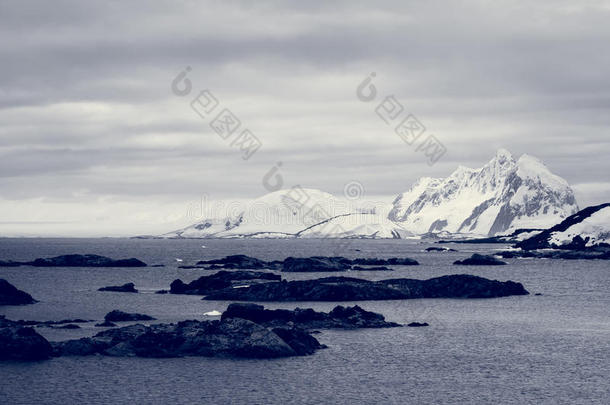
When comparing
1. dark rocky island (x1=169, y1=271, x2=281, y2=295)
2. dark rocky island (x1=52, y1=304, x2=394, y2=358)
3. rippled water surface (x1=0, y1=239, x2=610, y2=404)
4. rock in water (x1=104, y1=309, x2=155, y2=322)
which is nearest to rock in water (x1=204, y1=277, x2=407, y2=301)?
dark rocky island (x1=169, y1=271, x2=281, y2=295)

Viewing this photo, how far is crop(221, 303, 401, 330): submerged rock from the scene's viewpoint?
271 feet

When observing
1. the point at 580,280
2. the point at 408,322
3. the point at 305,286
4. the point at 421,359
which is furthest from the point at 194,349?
the point at 580,280

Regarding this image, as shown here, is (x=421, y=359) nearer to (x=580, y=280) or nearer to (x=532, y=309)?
(x=532, y=309)

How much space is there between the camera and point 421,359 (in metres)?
70.1

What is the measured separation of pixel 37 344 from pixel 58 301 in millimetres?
53429

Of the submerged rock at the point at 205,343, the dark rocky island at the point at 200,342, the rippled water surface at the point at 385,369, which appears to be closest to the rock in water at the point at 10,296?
the rippled water surface at the point at 385,369

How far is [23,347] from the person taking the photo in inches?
2603

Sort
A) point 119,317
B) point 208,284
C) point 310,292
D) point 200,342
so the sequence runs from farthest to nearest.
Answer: point 208,284
point 310,292
point 119,317
point 200,342

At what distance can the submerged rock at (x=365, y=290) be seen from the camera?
118438 millimetres

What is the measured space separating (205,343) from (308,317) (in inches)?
751

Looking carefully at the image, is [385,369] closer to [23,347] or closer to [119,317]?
[23,347]

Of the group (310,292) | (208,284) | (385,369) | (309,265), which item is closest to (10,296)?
(208,284)

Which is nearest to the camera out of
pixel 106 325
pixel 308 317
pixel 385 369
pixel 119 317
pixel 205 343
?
pixel 385 369

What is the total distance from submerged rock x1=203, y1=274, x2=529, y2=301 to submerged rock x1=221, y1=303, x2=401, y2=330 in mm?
27107
